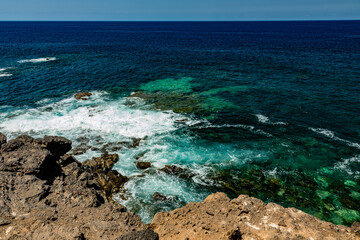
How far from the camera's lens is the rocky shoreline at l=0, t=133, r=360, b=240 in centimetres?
1248

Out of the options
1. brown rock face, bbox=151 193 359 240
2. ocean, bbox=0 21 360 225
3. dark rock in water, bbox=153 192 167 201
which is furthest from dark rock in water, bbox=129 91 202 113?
brown rock face, bbox=151 193 359 240

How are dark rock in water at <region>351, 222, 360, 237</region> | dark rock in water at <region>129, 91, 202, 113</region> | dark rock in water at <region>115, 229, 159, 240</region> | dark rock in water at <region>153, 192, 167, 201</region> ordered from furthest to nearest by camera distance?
dark rock in water at <region>129, 91, 202, 113</region>
dark rock in water at <region>153, 192, 167, 201</region>
dark rock in water at <region>351, 222, 360, 237</region>
dark rock in water at <region>115, 229, 159, 240</region>

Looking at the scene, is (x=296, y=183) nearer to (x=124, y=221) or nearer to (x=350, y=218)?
(x=350, y=218)

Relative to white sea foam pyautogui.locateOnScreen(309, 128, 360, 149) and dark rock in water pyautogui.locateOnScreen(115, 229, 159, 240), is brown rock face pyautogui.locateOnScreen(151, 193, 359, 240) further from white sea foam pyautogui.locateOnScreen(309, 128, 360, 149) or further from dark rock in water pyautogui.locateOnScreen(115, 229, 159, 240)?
white sea foam pyautogui.locateOnScreen(309, 128, 360, 149)

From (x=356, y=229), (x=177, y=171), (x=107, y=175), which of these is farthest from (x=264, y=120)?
(x=107, y=175)

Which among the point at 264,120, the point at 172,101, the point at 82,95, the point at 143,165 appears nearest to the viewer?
the point at 143,165

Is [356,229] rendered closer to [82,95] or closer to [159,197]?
[159,197]

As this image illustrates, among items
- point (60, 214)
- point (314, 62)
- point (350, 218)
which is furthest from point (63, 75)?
point (314, 62)

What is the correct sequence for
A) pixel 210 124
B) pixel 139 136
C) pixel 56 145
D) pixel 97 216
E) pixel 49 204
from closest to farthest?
pixel 97 216, pixel 49 204, pixel 56 145, pixel 139 136, pixel 210 124

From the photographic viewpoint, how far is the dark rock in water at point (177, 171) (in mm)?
25639

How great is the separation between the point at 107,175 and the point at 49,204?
1057cm

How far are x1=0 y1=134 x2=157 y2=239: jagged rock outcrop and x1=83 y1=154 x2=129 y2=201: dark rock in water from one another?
4567 mm

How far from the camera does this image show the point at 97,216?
13.8 meters

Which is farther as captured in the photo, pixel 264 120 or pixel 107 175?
pixel 264 120
